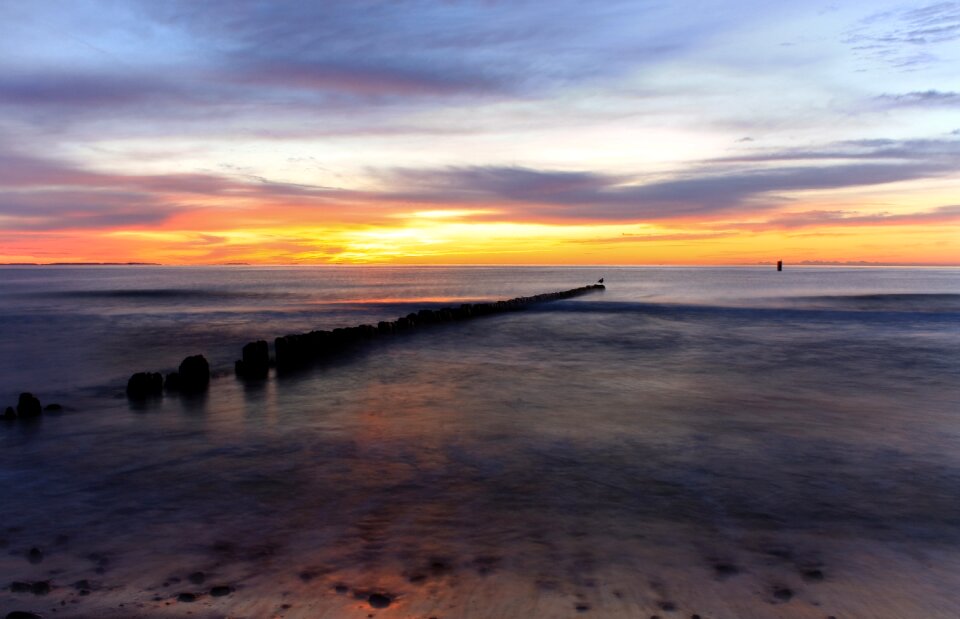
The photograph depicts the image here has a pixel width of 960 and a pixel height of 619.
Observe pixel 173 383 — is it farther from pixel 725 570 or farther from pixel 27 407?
pixel 725 570

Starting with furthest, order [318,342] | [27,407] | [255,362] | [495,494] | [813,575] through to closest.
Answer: [318,342]
[255,362]
[27,407]
[495,494]
[813,575]

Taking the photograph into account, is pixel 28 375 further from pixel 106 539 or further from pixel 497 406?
pixel 106 539

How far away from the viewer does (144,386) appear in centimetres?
1245

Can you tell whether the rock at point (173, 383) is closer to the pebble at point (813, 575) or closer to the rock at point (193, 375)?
the rock at point (193, 375)

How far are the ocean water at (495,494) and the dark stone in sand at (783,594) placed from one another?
0.6 inches

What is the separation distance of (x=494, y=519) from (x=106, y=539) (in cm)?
310

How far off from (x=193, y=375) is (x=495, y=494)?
8694 millimetres

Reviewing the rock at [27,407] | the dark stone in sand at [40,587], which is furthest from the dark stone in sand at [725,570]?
the rock at [27,407]

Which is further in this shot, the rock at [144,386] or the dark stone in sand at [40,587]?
the rock at [144,386]

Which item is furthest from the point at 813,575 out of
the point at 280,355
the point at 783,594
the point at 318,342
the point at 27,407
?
the point at 318,342

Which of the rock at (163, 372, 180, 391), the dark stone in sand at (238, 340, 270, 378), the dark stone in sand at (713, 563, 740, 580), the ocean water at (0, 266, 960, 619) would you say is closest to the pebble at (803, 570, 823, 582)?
the ocean water at (0, 266, 960, 619)

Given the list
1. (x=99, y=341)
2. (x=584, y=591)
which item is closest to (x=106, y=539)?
(x=584, y=591)

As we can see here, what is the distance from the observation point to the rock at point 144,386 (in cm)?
1231

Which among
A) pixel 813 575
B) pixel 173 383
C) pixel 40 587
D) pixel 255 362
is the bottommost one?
pixel 813 575
